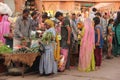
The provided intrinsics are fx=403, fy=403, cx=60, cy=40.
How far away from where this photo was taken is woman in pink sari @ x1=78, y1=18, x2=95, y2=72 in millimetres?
12539

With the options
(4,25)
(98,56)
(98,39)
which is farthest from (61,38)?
(4,25)

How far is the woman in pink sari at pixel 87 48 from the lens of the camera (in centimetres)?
1254

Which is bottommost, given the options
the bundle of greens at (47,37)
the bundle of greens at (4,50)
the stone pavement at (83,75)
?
the stone pavement at (83,75)

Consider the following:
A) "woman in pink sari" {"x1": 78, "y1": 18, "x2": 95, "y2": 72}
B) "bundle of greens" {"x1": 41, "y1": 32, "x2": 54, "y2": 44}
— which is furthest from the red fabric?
"bundle of greens" {"x1": 41, "y1": 32, "x2": 54, "y2": 44}

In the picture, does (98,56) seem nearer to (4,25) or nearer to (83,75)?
(83,75)

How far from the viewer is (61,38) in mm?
12328

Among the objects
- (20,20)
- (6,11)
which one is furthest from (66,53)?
(6,11)

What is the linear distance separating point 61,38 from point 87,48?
893 mm

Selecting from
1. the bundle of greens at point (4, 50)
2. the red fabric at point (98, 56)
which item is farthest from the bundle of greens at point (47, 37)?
the red fabric at point (98, 56)

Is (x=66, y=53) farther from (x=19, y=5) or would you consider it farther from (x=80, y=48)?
(x=19, y=5)

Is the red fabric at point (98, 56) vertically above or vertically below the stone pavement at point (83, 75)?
above

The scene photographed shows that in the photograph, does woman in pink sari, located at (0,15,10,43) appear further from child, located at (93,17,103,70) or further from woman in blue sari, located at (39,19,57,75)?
child, located at (93,17,103,70)

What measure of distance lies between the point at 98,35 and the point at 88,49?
647 millimetres

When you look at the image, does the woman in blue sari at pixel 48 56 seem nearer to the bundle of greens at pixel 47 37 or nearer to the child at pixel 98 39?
the bundle of greens at pixel 47 37
